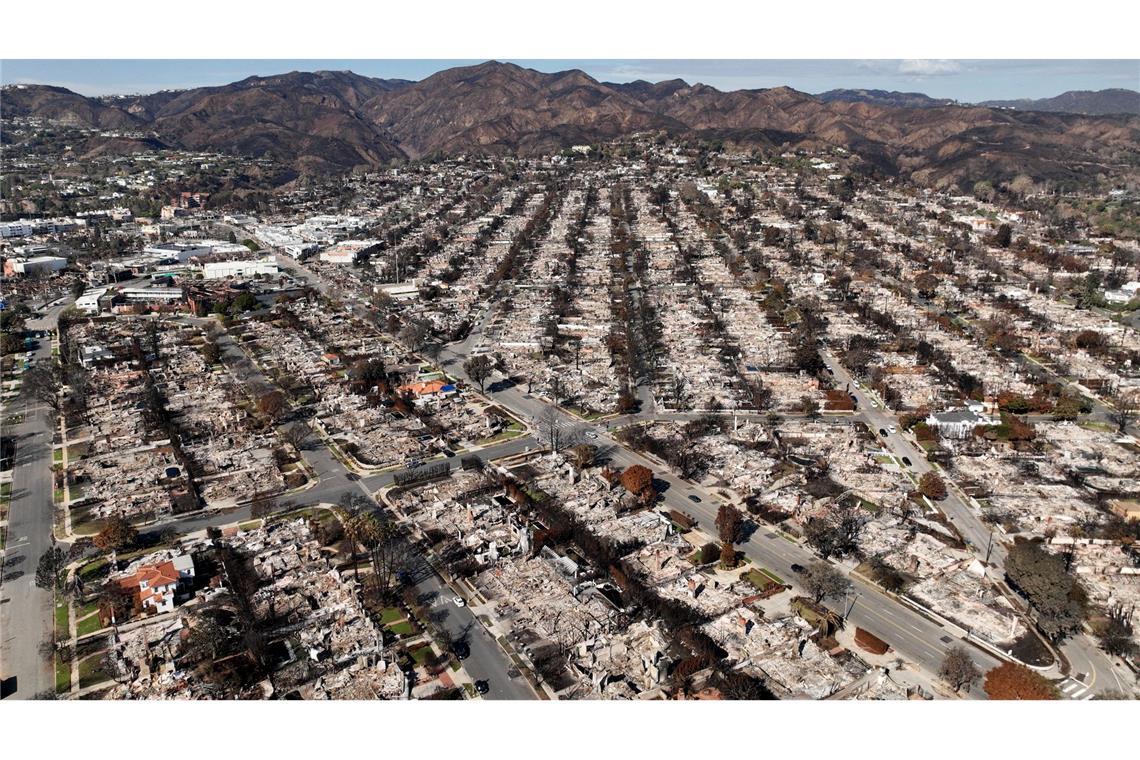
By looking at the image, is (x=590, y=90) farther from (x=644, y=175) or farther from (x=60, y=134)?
(x=60, y=134)

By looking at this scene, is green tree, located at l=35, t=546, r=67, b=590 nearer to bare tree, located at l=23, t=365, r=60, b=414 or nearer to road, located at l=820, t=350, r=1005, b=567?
bare tree, located at l=23, t=365, r=60, b=414

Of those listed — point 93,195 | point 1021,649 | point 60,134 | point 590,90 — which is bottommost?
point 1021,649

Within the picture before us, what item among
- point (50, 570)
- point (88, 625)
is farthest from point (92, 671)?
point (50, 570)

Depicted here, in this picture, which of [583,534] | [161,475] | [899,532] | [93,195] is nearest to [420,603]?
[583,534]

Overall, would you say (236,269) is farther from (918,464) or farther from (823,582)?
(823,582)

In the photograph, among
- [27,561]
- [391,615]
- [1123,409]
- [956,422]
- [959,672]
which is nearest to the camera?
[959,672]

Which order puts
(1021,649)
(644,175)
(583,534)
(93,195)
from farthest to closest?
(644,175)
(93,195)
(583,534)
(1021,649)
